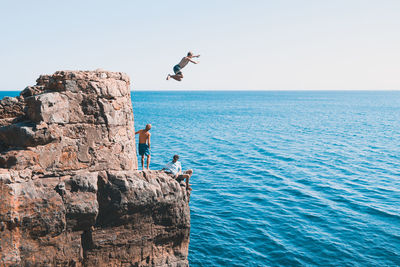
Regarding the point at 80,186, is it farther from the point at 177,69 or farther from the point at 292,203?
the point at 292,203

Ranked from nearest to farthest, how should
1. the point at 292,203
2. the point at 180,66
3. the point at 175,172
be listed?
the point at 175,172 < the point at 180,66 < the point at 292,203

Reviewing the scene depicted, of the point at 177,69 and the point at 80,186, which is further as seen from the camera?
the point at 177,69

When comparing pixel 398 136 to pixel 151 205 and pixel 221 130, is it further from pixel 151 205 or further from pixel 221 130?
pixel 151 205

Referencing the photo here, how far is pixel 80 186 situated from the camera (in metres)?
9.55

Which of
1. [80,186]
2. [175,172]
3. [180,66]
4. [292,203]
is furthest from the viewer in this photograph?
[292,203]

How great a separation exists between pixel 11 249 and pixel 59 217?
4.53ft

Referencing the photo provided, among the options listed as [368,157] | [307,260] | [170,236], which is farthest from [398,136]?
[170,236]

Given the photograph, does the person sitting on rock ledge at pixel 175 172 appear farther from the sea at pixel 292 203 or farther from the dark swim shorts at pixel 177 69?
the sea at pixel 292 203

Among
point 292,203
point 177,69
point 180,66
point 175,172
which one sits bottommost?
point 292,203

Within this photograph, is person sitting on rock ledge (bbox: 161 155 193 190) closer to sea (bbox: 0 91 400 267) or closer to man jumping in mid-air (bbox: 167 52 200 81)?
man jumping in mid-air (bbox: 167 52 200 81)

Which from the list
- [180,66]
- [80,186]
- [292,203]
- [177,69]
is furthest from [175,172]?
[292,203]

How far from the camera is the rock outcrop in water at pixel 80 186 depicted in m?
8.79

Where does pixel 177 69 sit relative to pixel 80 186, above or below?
above

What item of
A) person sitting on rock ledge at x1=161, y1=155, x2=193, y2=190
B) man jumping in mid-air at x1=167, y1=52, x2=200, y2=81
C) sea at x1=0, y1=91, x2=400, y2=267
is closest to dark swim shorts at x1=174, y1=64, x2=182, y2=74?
man jumping in mid-air at x1=167, y1=52, x2=200, y2=81
